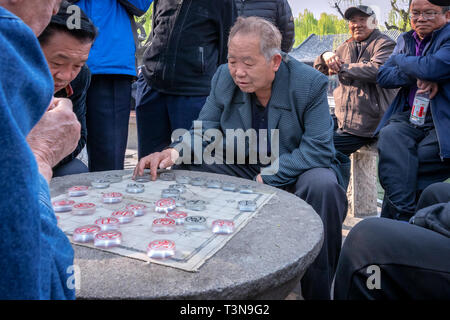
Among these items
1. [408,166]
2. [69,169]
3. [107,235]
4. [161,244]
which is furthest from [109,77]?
[408,166]

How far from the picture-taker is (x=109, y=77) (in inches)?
108

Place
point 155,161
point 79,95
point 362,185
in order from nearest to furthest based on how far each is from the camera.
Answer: point 155,161
point 79,95
point 362,185

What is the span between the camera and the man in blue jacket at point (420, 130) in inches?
114

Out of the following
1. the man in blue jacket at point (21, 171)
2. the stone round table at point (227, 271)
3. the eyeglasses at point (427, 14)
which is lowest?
the stone round table at point (227, 271)

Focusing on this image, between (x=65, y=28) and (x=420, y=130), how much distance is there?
261 centimetres

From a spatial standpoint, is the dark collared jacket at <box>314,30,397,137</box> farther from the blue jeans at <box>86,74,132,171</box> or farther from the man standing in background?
the blue jeans at <box>86,74,132,171</box>

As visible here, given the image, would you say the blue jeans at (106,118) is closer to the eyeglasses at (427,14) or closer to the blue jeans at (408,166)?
the blue jeans at (408,166)

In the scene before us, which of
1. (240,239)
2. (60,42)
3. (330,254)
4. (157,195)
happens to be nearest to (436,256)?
(240,239)

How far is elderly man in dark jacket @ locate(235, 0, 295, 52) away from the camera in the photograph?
12.4 feet

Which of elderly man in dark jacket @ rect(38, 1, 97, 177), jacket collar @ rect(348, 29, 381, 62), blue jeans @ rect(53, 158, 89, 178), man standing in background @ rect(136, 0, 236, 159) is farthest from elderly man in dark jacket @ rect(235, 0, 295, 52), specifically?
blue jeans @ rect(53, 158, 89, 178)

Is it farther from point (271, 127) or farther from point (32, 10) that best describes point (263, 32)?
point (32, 10)

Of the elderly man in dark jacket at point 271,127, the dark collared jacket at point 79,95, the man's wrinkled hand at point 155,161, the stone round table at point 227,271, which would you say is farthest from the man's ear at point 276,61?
the stone round table at point 227,271

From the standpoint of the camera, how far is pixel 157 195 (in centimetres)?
173

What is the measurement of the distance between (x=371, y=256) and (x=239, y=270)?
0.49 metres
